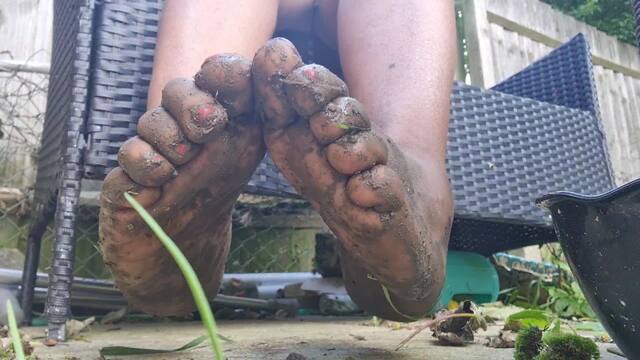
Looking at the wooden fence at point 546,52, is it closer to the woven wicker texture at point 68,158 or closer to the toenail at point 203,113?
the woven wicker texture at point 68,158

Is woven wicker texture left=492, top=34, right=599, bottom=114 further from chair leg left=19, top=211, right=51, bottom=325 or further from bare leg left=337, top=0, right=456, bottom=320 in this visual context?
chair leg left=19, top=211, right=51, bottom=325

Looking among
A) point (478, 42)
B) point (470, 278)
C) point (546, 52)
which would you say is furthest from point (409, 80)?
point (546, 52)

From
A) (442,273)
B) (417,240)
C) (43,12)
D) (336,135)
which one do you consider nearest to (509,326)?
(442,273)

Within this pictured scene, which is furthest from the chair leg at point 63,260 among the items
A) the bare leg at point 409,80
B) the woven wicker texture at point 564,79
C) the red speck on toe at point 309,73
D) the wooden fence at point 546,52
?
the wooden fence at point 546,52

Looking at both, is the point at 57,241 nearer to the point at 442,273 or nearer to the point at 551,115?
the point at 442,273

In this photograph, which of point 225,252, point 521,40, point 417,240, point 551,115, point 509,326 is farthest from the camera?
point 521,40

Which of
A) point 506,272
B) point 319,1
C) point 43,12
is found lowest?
point 506,272
